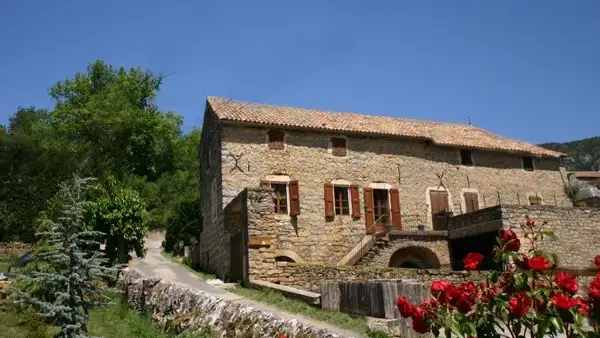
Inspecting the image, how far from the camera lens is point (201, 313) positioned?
10.4 metres

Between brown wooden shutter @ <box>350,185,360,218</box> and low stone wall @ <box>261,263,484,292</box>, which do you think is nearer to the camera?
low stone wall @ <box>261,263,484,292</box>

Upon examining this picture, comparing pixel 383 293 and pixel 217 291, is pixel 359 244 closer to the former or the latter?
pixel 217 291

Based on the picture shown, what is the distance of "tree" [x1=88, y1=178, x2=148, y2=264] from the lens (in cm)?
1859

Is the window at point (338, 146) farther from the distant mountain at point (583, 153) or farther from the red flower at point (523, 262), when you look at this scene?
the distant mountain at point (583, 153)

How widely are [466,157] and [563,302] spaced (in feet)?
73.4

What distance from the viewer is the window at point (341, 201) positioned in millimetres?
21359

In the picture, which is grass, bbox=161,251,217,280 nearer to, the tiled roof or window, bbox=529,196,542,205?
the tiled roof

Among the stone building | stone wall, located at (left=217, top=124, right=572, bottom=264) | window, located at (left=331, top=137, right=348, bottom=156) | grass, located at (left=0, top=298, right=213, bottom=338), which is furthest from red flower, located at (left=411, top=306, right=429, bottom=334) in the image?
window, located at (left=331, top=137, right=348, bottom=156)

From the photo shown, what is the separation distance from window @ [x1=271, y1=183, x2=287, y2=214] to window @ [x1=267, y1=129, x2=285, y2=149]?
5.35ft

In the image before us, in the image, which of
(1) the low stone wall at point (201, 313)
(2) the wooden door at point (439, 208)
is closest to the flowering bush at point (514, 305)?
(1) the low stone wall at point (201, 313)

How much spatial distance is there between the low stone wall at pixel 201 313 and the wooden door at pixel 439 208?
13437 millimetres

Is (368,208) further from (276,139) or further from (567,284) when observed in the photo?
(567,284)

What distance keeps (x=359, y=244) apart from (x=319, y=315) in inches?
444

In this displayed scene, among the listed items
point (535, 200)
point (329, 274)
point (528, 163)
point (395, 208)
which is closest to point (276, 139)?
point (395, 208)
